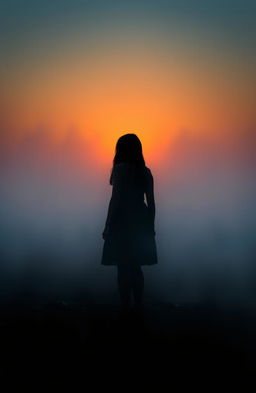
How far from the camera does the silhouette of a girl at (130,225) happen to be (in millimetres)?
6965

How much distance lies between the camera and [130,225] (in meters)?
7.21

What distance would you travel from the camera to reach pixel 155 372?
17.9 feet

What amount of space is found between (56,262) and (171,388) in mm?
192144

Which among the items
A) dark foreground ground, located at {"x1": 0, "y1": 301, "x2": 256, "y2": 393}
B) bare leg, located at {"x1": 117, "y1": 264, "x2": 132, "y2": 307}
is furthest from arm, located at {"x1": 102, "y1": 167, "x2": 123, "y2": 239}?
dark foreground ground, located at {"x1": 0, "y1": 301, "x2": 256, "y2": 393}

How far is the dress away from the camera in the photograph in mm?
7066

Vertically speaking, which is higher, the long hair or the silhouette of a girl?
the long hair

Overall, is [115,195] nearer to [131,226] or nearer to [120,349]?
[131,226]

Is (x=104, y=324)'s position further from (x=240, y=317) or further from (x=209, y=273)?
(x=209, y=273)

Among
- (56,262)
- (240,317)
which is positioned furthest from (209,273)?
(240,317)

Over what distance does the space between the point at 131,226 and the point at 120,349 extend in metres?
1.77

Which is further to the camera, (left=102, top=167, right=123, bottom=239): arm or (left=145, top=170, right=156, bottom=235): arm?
(left=145, top=170, right=156, bottom=235): arm

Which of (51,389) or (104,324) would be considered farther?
(104,324)

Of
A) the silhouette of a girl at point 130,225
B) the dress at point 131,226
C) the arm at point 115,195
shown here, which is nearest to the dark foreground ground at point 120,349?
the silhouette of a girl at point 130,225

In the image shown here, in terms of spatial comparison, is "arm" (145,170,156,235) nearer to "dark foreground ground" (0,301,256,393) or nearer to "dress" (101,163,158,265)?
"dress" (101,163,158,265)
